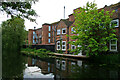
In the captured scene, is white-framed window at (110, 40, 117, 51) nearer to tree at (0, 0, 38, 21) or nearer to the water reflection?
the water reflection

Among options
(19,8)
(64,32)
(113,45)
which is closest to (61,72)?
(19,8)

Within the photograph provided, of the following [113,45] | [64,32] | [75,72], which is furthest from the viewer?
[64,32]

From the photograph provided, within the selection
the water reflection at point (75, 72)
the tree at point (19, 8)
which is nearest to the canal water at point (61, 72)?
the water reflection at point (75, 72)

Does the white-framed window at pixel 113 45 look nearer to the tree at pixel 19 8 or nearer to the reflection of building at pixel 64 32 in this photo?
the reflection of building at pixel 64 32

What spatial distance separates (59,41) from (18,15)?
1682 cm

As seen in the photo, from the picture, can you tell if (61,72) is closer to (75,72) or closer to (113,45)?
(75,72)

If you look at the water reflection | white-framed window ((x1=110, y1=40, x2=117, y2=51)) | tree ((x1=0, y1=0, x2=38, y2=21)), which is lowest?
the water reflection

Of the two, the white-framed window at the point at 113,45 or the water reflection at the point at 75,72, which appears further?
the white-framed window at the point at 113,45

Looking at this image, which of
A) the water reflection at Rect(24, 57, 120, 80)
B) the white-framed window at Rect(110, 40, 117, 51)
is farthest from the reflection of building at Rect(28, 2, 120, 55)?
the water reflection at Rect(24, 57, 120, 80)

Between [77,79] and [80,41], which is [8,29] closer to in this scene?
[80,41]

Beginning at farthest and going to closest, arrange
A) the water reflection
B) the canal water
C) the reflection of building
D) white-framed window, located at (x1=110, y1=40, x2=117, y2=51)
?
the reflection of building < white-framed window, located at (x1=110, y1=40, x2=117, y2=51) < the water reflection < the canal water

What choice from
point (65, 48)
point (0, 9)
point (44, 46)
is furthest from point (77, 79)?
point (44, 46)

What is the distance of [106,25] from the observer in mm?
12312

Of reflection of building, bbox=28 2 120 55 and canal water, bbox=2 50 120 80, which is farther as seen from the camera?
reflection of building, bbox=28 2 120 55
